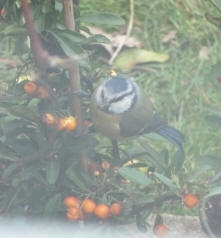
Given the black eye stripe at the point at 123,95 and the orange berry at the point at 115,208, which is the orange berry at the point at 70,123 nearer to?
the orange berry at the point at 115,208

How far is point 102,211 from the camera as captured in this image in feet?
4.99

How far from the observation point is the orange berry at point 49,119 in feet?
4.84

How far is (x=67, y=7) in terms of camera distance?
1438 millimetres

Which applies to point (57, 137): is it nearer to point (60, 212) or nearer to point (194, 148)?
point (60, 212)

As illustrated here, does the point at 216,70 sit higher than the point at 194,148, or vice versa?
the point at 216,70

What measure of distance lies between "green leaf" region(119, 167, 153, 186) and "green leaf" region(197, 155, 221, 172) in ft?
0.55

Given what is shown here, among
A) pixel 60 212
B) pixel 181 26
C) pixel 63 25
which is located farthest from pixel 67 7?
pixel 181 26

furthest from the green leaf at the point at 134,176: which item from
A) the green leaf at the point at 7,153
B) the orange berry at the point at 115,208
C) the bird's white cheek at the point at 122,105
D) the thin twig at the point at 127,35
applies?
the thin twig at the point at 127,35

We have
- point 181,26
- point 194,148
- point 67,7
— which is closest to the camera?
point 67,7

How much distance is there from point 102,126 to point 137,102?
0.28m

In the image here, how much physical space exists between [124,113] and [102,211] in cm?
52

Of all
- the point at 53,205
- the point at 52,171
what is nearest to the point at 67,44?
the point at 52,171

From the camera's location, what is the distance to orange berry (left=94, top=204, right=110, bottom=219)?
1523 millimetres

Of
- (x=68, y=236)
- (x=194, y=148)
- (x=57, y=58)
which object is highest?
(x=57, y=58)
